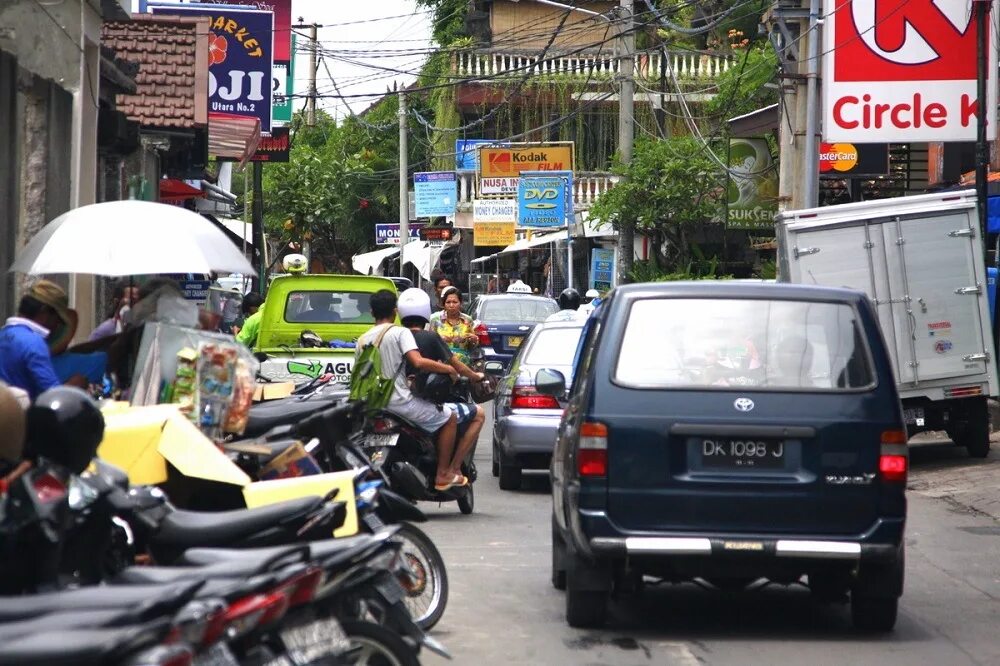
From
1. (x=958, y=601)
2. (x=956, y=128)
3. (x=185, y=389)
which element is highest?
(x=956, y=128)

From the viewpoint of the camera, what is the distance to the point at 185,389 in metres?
8.23

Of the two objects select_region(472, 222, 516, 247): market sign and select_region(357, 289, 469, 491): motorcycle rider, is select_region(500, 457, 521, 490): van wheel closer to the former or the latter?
select_region(357, 289, 469, 491): motorcycle rider

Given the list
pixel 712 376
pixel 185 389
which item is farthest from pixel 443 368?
pixel 712 376

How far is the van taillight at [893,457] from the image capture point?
24.1 ft

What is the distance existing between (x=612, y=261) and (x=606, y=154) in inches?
307

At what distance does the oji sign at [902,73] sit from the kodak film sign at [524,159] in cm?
1832

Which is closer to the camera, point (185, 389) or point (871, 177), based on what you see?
point (185, 389)

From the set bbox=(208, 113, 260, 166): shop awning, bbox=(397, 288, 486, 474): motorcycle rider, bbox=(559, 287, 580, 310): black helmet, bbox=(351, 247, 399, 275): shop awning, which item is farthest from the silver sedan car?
bbox=(351, 247, 399, 275): shop awning

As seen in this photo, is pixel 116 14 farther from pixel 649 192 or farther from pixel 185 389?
pixel 649 192

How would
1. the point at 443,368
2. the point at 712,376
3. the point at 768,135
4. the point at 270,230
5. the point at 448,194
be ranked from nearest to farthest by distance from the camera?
the point at 712,376 < the point at 443,368 < the point at 768,135 < the point at 448,194 < the point at 270,230

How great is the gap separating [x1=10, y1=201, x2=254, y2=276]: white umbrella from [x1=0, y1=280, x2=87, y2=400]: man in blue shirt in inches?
13.0

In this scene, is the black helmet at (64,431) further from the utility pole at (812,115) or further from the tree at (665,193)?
the tree at (665,193)

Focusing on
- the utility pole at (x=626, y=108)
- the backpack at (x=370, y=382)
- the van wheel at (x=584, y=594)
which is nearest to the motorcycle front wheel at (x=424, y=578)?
the van wheel at (x=584, y=594)

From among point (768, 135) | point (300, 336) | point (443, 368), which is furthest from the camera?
point (768, 135)
